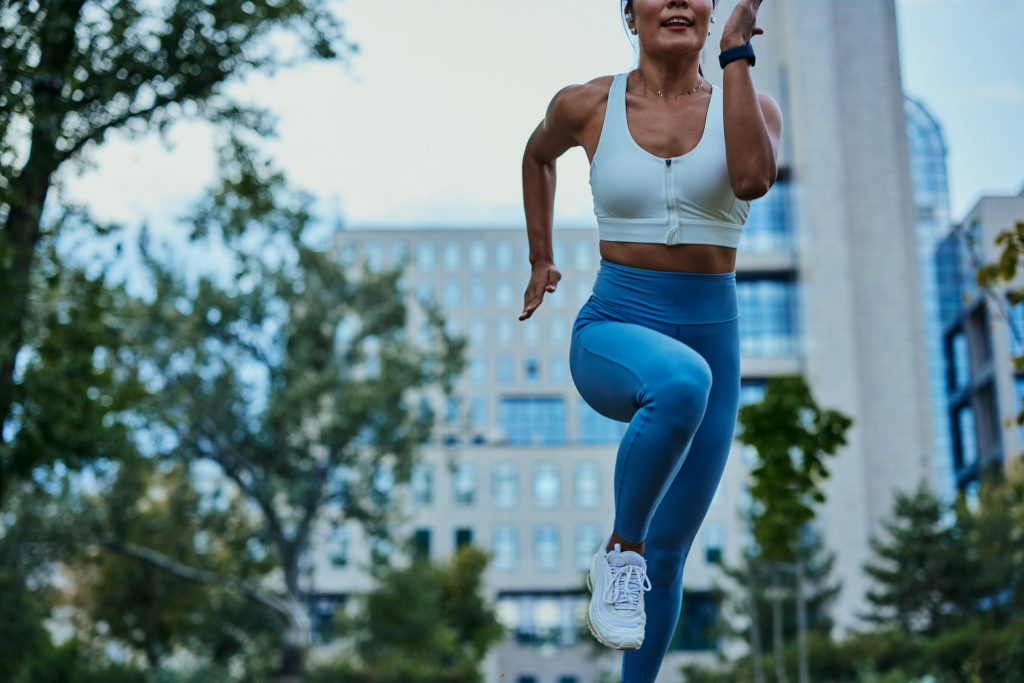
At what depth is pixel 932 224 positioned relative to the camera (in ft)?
234

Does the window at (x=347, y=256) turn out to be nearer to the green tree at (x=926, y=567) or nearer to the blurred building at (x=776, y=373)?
the blurred building at (x=776, y=373)

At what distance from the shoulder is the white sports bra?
129 mm

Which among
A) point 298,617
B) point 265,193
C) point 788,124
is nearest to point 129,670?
point 298,617

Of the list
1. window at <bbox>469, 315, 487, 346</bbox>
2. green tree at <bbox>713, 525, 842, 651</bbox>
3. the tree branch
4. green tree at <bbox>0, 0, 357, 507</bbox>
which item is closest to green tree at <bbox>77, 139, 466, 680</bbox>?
the tree branch

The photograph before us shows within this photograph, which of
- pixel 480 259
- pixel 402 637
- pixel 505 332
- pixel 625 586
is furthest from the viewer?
pixel 480 259

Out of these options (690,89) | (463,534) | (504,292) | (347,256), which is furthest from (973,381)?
(690,89)

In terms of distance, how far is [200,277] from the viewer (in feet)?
122

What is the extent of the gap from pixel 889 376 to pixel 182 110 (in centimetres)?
5205

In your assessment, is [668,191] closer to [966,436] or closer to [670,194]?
[670,194]

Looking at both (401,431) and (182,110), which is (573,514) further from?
(182,110)

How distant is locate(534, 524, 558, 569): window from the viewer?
73938 millimetres

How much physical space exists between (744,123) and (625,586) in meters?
1.24

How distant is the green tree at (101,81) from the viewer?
13.8 metres

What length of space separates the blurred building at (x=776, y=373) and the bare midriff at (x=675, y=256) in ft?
166
